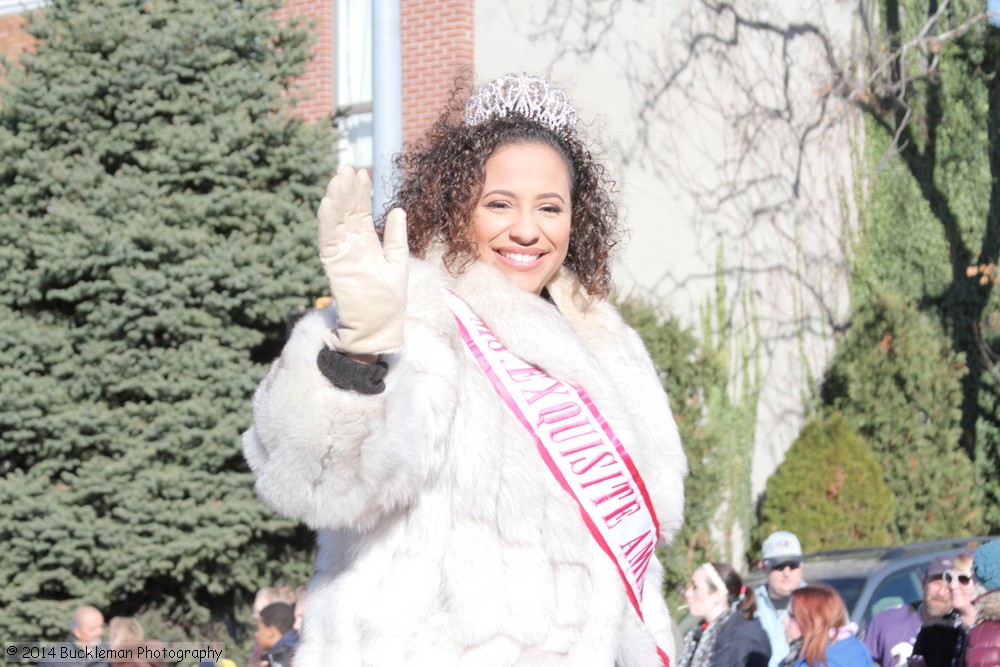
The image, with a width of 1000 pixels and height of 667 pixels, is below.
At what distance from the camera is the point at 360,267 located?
7.84ft

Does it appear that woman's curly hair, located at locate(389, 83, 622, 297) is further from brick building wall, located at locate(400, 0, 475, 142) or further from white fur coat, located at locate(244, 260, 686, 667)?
brick building wall, located at locate(400, 0, 475, 142)

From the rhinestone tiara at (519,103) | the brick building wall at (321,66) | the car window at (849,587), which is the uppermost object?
the brick building wall at (321,66)

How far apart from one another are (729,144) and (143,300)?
7.28 meters

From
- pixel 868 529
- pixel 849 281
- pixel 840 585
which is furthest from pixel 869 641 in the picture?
pixel 849 281

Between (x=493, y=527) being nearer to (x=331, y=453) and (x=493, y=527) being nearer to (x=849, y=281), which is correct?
(x=331, y=453)

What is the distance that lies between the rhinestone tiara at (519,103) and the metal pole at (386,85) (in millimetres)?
3375

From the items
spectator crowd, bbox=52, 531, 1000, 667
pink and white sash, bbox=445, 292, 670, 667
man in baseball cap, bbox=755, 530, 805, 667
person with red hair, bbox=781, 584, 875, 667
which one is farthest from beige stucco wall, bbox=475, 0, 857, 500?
pink and white sash, bbox=445, 292, 670, 667

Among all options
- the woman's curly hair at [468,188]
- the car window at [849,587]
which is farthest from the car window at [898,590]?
the woman's curly hair at [468,188]

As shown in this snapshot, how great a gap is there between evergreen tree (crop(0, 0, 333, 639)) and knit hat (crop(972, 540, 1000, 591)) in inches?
209

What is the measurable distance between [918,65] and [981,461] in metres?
4.78

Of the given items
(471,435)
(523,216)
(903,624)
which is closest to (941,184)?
(903,624)

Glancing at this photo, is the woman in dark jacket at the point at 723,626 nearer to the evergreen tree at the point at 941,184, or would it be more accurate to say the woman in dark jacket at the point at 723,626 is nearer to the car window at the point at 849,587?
the car window at the point at 849,587

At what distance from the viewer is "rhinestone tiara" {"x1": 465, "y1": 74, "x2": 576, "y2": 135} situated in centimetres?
347

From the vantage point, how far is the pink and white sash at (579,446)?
9.55 feet
